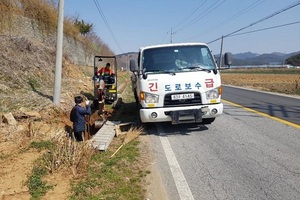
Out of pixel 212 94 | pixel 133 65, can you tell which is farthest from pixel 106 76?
pixel 212 94

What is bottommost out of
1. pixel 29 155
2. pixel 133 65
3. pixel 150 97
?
pixel 29 155

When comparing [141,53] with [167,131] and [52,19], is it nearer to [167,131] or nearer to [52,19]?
[167,131]

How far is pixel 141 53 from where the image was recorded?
23.3 ft

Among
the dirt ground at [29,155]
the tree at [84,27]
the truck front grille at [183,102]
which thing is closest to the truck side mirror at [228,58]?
the truck front grille at [183,102]

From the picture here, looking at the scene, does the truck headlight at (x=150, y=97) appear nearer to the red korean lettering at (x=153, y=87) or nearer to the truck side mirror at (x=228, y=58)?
the red korean lettering at (x=153, y=87)

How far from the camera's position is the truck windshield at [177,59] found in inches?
261

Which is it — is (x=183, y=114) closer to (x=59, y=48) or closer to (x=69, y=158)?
(x=69, y=158)

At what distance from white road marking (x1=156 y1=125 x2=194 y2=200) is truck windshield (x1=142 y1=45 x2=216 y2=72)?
1.91 metres

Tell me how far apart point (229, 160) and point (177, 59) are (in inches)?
121

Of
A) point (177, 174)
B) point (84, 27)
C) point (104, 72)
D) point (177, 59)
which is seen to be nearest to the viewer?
point (177, 174)

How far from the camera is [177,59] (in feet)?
22.2

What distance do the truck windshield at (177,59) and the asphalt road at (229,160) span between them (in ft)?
5.35

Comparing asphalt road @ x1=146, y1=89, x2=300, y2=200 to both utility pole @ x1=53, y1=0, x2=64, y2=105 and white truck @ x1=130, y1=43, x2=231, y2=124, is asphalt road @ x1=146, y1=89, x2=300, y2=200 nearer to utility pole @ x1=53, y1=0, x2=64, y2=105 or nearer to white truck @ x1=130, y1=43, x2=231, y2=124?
white truck @ x1=130, y1=43, x2=231, y2=124

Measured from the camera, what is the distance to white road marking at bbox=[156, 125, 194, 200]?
139 inches
